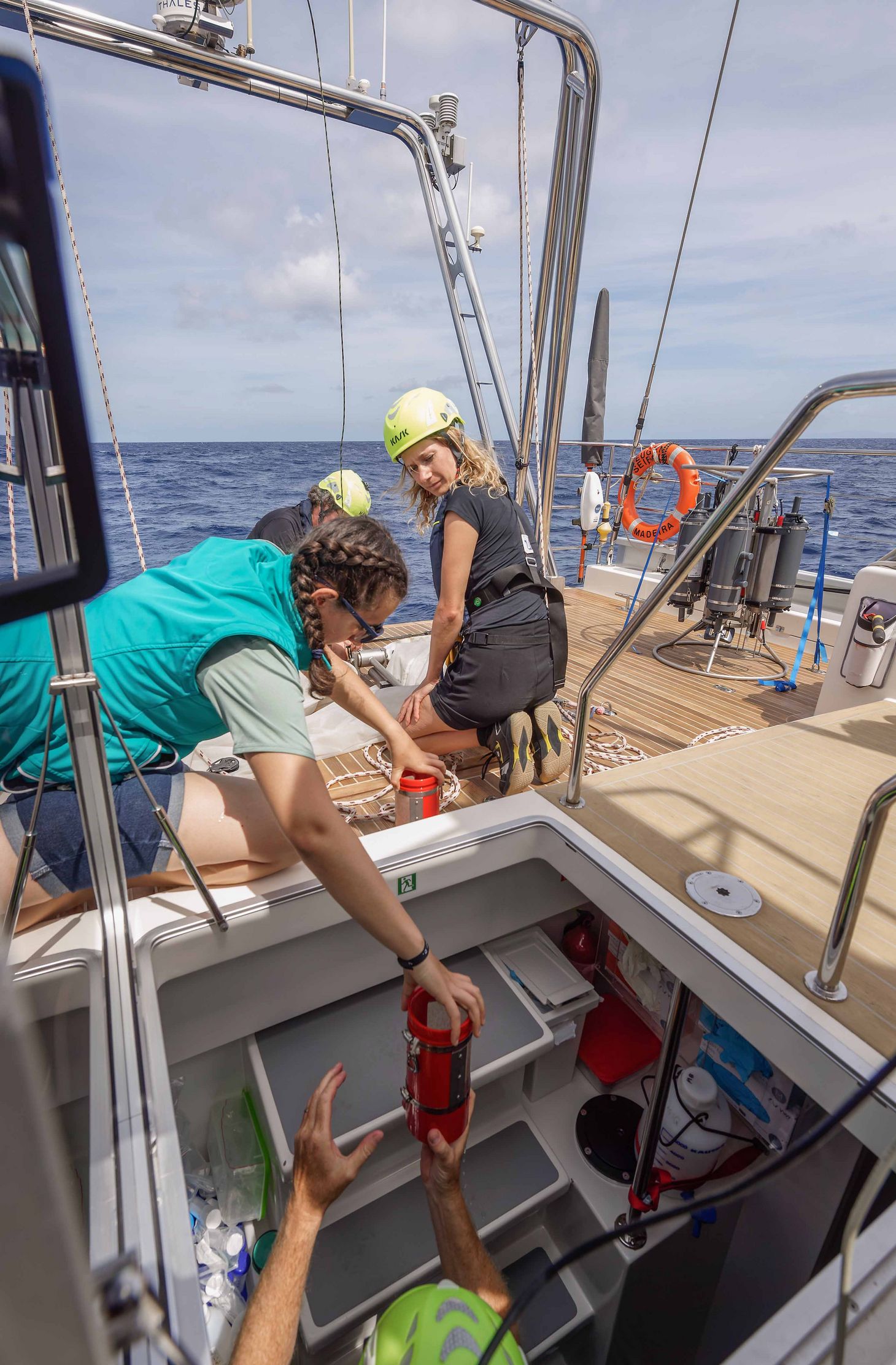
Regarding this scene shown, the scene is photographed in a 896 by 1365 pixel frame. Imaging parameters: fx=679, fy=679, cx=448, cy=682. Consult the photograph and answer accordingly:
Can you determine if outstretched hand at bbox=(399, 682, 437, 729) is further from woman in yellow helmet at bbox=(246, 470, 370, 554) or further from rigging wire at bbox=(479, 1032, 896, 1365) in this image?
rigging wire at bbox=(479, 1032, 896, 1365)

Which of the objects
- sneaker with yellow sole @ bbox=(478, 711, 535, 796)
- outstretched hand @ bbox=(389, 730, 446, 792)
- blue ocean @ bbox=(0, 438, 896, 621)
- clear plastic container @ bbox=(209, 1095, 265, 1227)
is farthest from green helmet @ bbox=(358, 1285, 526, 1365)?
sneaker with yellow sole @ bbox=(478, 711, 535, 796)

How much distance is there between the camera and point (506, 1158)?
1713mm

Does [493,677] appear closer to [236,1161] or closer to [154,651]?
[154,651]

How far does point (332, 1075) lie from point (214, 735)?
0.71 m

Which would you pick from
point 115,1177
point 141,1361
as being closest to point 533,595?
point 115,1177

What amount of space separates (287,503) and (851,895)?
16.4 m

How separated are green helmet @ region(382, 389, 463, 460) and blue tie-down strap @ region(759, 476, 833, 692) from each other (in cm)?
205

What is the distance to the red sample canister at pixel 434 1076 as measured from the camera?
1213mm

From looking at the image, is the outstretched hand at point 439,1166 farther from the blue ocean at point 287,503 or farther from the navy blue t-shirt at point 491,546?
the navy blue t-shirt at point 491,546

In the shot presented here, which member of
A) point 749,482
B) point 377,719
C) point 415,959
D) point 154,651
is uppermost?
point 749,482

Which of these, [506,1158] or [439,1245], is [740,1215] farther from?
[439,1245]

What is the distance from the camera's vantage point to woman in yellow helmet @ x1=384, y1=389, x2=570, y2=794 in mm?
2195

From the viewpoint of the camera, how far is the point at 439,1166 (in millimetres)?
1184

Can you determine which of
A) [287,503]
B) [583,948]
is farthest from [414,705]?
[287,503]
